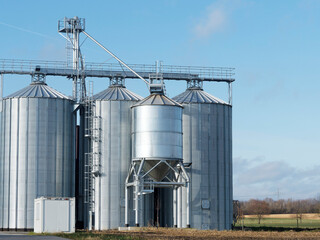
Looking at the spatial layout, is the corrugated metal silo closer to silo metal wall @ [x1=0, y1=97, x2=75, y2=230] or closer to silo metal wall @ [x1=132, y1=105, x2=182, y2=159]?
silo metal wall @ [x1=132, y1=105, x2=182, y2=159]

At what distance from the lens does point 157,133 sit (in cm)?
6238

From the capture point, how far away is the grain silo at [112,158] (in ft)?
212

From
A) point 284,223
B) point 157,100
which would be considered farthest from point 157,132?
point 284,223

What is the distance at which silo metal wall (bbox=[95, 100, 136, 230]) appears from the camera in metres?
64.6

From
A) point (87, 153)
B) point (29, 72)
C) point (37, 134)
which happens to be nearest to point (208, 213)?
point (87, 153)

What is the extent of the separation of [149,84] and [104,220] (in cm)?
1467

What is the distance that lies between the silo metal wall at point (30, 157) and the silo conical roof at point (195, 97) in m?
12.7

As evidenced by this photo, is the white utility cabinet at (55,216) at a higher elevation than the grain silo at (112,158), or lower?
lower

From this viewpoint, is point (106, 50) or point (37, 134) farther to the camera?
point (106, 50)

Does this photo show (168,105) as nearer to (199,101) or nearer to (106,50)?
(199,101)

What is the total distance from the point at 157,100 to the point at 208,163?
8.94m

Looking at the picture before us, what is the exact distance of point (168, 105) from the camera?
6322 cm

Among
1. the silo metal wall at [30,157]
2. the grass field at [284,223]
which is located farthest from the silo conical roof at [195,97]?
the grass field at [284,223]

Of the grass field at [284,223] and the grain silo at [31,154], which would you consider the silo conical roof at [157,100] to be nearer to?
the grain silo at [31,154]
